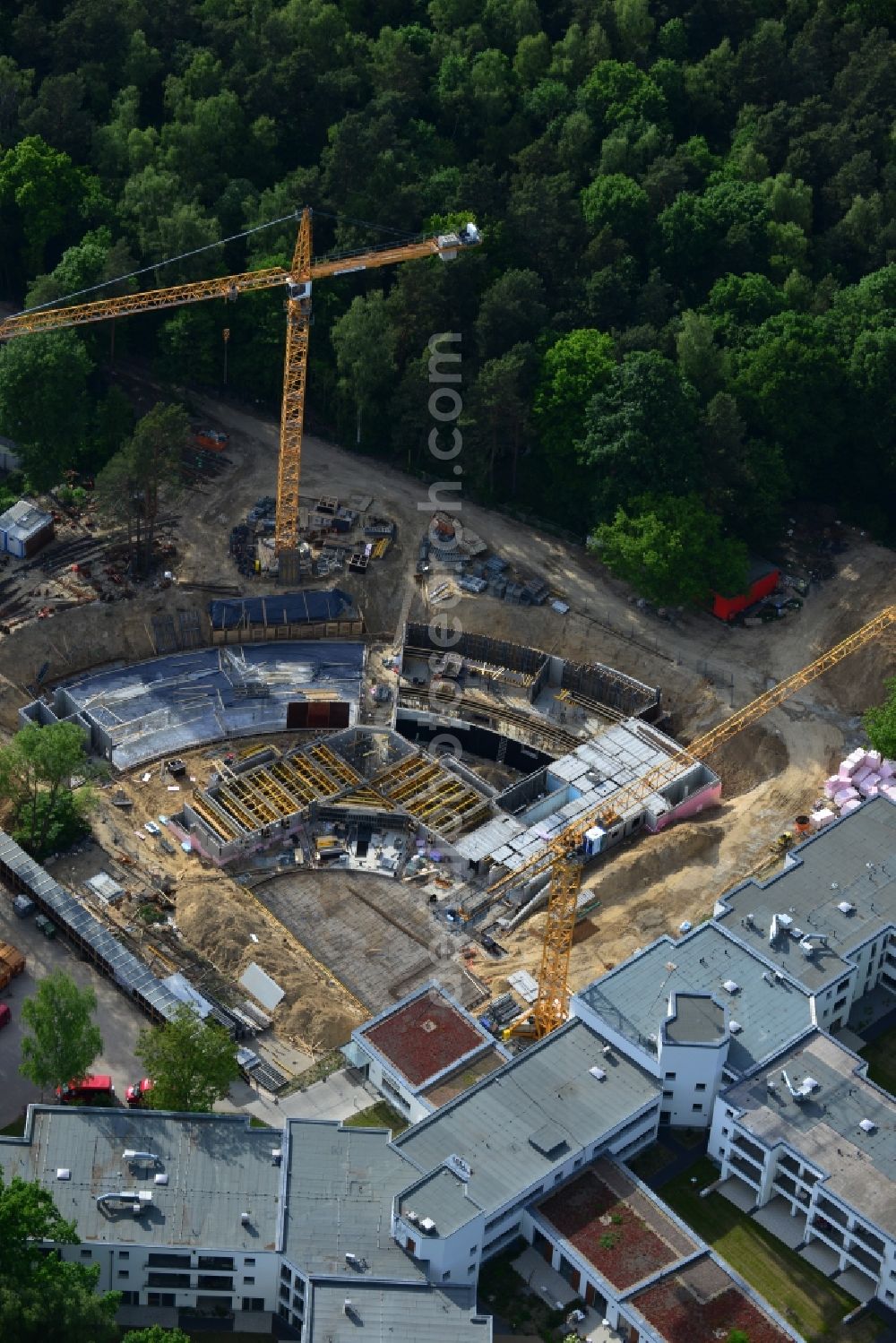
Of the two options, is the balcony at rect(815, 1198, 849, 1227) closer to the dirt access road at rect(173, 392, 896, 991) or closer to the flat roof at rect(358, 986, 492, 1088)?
the flat roof at rect(358, 986, 492, 1088)

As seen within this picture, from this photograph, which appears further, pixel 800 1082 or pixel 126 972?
pixel 126 972

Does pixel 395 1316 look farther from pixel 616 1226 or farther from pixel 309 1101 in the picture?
pixel 309 1101

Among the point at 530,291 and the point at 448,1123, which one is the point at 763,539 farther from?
the point at 448,1123

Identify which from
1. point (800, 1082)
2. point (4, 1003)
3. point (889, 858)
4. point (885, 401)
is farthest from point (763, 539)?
point (4, 1003)

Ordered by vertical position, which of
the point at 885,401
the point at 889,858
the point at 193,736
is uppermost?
the point at 885,401

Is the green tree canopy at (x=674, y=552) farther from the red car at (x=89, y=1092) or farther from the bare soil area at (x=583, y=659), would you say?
the red car at (x=89, y=1092)

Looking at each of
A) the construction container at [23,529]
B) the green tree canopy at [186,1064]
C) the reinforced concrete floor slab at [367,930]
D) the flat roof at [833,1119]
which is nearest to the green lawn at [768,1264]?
the flat roof at [833,1119]

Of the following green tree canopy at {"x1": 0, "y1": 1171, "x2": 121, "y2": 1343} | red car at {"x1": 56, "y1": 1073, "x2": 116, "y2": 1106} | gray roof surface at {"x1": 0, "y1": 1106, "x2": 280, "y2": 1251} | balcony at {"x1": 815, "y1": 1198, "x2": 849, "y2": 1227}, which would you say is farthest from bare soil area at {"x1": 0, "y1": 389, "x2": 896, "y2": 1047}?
green tree canopy at {"x1": 0, "y1": 1171, "x2": 121, "y2": 1343}

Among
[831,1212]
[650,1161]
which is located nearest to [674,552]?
[650,1161]
